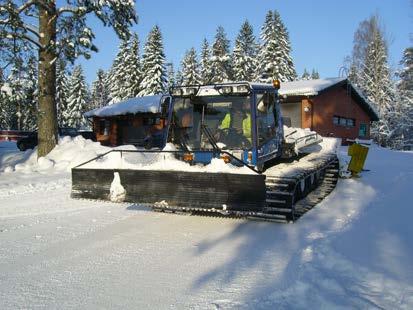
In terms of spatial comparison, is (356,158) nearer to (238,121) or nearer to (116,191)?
(238,121)

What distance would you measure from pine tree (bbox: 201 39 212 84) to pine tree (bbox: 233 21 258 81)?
311 centimetres

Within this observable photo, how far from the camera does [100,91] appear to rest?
3346 inches

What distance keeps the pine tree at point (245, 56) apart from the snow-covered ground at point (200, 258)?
43.1m

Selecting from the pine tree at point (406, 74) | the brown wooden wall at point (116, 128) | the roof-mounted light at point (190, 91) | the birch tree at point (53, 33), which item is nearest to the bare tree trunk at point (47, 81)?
the birch tree at point (53, 33)

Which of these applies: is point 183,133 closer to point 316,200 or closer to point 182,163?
point 182,163

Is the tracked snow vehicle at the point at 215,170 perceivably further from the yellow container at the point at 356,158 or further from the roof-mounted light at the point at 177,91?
the yellow container at the point at 356,158

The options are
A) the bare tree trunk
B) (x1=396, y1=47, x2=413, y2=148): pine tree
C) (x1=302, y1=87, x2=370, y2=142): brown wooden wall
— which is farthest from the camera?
(x1=396, y1=47, x2=413, y2=148): pine tree

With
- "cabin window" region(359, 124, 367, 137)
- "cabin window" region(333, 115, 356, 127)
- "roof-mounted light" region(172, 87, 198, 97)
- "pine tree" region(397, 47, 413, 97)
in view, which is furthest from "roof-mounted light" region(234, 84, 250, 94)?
"pine tree" region(397, 47, 413, 97)

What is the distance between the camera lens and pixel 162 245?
6371 mm

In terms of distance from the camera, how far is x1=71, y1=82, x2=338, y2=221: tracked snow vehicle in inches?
275

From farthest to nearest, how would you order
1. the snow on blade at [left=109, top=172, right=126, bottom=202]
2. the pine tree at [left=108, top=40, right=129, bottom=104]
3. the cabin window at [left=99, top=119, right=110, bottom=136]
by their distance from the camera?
the pine tree at [left=108, top=40, right=129, bottom=104]
the cabin window at [left=99, top=119, right=110, bottom=136]
the snow on blade at [left=109, top=172, right=126, bottom=202]

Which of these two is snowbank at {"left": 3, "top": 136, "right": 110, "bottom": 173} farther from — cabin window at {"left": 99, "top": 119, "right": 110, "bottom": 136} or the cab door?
cabin window at {"left": 99, "top": 119, "right": 110, "bottom": 136}

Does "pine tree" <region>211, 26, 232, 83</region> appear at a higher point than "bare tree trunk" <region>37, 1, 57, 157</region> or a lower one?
higher

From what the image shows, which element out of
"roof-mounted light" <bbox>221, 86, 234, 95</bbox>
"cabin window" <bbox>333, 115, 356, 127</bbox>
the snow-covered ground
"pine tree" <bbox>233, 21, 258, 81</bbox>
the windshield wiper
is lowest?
the snow-covered ground
